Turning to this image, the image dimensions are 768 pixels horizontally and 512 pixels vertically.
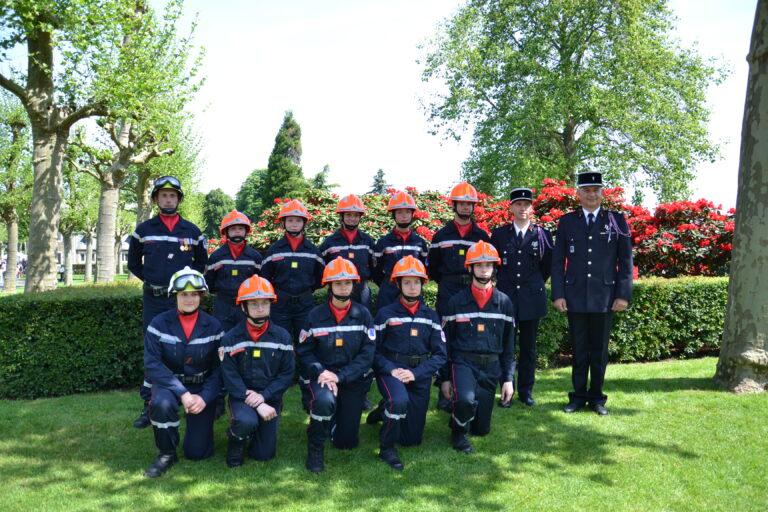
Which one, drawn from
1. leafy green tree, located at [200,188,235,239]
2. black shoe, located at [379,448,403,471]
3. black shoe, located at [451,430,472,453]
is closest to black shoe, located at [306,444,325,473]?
black shoe, located at [379,448,403,471]

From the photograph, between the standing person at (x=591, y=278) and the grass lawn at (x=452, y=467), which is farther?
the standing person at (x=591, y=278)

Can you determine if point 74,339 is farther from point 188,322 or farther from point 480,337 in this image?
point 480,337

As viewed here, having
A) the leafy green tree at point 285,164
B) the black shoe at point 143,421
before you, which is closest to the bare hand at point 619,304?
the black shoe at point 143,421

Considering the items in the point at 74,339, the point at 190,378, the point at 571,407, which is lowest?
the point at 571,407

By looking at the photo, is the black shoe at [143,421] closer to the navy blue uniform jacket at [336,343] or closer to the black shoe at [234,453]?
the black shoe at [234,453]

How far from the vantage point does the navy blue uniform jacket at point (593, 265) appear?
19.5ft

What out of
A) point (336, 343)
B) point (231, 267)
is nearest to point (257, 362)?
point (336, 343)

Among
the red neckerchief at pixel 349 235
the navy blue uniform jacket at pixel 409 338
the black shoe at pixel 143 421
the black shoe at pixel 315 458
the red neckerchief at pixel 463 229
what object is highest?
the red neckerchief at pixel 463 229

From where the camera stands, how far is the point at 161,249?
618 centimetres

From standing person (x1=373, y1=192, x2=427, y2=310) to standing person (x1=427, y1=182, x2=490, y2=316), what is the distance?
0.95ft

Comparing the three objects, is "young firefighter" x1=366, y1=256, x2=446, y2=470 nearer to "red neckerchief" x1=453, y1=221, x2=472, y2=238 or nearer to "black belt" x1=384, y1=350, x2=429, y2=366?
"black belt" x1=384, y1=350, x2=429, y2=366

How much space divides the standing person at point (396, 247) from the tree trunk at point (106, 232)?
364 inches

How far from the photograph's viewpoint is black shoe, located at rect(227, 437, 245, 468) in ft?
15.6

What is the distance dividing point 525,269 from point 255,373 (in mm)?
3222
